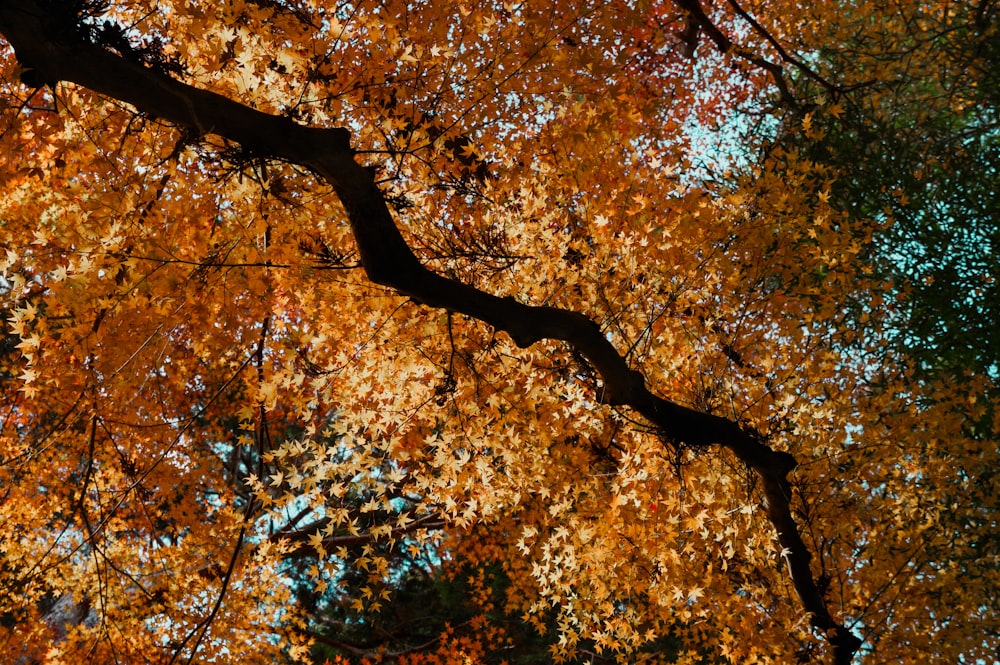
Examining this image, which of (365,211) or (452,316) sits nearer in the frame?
(365,211)

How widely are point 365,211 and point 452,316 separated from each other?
6.16 feet

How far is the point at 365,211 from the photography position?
3.54 metres

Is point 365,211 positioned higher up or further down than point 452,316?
further down

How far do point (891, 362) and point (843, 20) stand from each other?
19.0ft

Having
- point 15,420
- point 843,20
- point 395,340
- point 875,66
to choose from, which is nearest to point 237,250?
point 395,340

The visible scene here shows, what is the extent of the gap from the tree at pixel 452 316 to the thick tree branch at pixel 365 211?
0.01 meters

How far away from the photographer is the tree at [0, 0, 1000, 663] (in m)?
3.94

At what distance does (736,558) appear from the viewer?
741cm

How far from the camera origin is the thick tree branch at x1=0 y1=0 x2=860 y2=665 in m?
2.82

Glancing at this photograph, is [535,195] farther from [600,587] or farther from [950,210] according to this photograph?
[950,210]

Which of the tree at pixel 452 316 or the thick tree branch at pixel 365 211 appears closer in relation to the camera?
the thick tree branch at pixel 365 211

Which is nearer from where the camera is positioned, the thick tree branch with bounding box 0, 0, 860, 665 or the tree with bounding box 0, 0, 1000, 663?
the thick tree branch with bounding box 0, 0, 860, 665

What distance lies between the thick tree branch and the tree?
0.01m

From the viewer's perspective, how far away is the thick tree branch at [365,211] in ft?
9.25
